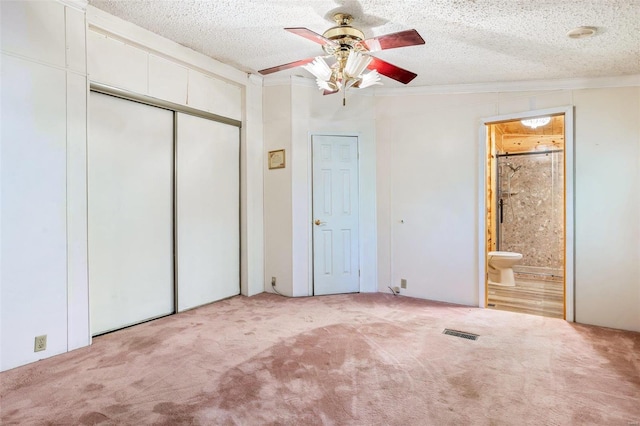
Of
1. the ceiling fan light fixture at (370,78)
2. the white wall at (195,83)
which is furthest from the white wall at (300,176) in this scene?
the ceiling fan light fixture at (370,78)

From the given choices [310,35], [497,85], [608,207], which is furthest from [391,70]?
[608,207]

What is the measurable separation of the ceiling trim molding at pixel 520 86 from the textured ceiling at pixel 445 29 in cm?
7

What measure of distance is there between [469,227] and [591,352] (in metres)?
1.61

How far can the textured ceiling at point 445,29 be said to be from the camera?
7.94 ft

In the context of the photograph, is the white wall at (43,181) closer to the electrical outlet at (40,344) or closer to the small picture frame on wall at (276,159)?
the electrical outlet at (40,344)

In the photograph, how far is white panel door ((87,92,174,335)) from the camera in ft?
9.65

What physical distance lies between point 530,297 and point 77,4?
18.2 ft

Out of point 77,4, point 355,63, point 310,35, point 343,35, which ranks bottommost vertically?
point 355,63

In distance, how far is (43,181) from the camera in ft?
8.02

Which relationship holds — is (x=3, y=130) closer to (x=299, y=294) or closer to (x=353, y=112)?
(x=299, y=294)

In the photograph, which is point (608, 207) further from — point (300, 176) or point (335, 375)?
point (300, 176)

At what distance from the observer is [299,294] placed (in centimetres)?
424

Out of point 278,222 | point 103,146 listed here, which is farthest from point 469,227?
point 103,146

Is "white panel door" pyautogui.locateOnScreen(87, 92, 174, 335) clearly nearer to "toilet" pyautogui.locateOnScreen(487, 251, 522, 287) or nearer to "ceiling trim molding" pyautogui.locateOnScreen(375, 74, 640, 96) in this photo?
"ceiling trim molding" pyautogui.locateOnScreen(375, 74, 640, 96)
